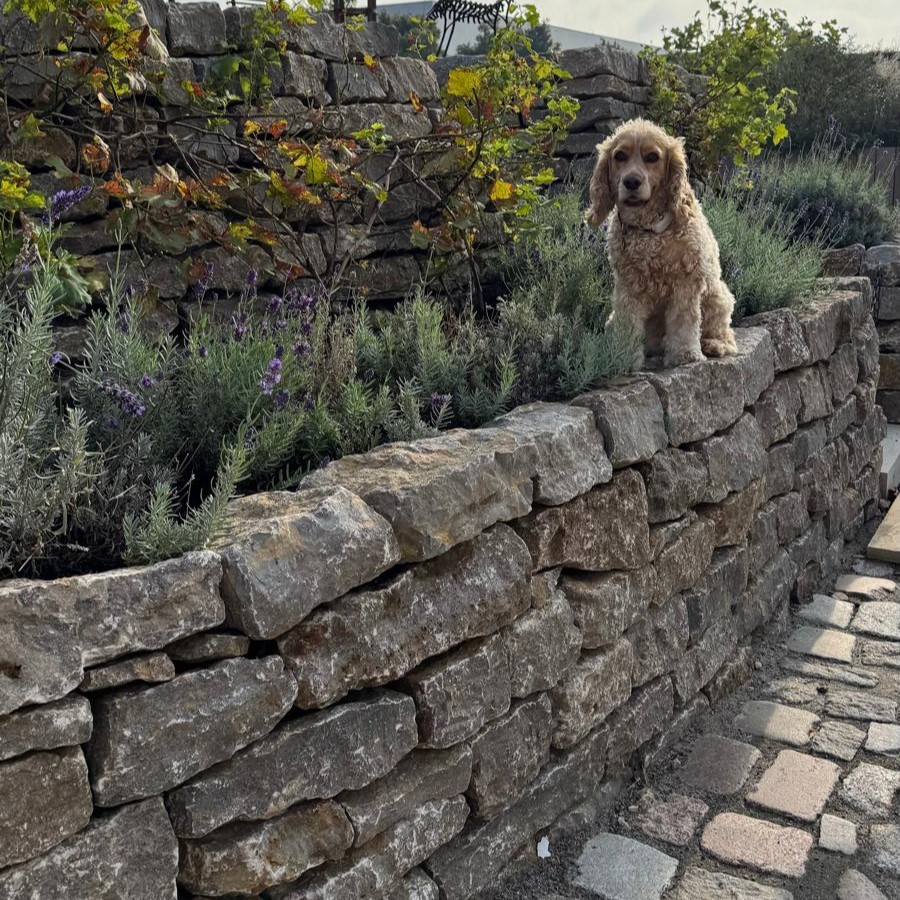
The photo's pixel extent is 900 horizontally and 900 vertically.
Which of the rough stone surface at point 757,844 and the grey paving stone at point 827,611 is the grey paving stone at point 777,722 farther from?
the grey paving stone at point 827,611

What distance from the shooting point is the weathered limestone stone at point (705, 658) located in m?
4.08

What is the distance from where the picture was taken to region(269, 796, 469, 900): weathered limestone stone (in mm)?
2461

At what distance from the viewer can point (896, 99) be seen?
49.9ft

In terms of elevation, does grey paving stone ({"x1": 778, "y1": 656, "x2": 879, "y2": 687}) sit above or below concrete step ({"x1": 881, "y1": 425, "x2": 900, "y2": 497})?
below

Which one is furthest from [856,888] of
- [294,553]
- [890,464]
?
[890,464]

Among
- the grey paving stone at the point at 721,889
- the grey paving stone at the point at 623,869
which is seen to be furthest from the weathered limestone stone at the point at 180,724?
the grey paving stone at the point at 721,889

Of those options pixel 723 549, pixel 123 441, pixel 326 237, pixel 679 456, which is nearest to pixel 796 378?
pixel 723 549

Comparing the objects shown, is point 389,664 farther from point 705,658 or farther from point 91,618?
point 705,658

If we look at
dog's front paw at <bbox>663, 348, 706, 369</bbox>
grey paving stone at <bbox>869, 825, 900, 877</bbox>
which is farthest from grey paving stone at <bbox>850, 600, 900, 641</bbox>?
dog's front paw at <bbox>663, 348, 706, 369</bbox>

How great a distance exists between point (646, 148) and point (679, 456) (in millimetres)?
1237

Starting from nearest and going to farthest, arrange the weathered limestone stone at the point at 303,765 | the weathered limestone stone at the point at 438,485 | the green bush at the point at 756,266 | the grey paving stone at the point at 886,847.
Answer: the weathered limestone stone at the point at 303,765
the weathered limestone stone at the point at 438,485
the grey paving stone at the point at 886,847
the green bush at the point at 756,266

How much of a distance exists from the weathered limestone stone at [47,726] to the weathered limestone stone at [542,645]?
134cm

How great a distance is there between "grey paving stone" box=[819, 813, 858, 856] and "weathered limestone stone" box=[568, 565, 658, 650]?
93 cm

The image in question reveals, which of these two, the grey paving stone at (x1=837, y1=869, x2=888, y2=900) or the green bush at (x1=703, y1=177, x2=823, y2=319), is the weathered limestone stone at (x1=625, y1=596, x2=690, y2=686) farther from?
A: the green bush at (x1=703, y1=177, x2=823, y2=319)
